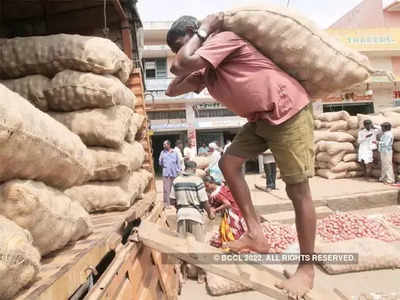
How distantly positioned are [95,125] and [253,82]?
5.07 feet

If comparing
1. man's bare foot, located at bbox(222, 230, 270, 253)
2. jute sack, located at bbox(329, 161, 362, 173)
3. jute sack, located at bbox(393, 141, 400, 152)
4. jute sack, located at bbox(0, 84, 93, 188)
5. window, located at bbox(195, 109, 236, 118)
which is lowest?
jute sack, located at bbox(329, 161, 362, 173)

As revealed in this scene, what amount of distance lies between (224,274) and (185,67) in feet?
3.67

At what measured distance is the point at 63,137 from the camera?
1.64 meters

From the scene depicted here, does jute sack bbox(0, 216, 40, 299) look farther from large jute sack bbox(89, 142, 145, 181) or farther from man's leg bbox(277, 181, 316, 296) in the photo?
large jute sack bbox(89, 142, 145, 181)

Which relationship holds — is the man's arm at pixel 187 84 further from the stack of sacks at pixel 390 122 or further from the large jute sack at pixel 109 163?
the stack of sacks at pixel 390 122

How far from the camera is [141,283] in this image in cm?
229

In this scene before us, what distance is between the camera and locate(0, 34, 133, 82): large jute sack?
2883 mm

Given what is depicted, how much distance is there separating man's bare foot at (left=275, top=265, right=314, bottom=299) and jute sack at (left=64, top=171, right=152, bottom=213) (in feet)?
4.92

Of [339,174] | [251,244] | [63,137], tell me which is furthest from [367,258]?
[339,174]

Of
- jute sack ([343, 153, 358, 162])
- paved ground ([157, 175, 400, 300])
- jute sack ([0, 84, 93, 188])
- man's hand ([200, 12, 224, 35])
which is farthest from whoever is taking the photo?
jute sack ([343, 153, 358, 162])

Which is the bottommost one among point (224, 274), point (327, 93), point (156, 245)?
point (224, 274)

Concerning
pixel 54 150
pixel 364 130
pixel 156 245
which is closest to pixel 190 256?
pixel 156 245

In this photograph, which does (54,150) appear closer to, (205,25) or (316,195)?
(205,25)

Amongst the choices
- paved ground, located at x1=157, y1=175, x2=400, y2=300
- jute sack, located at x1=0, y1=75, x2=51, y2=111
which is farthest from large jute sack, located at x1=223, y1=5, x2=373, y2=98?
paved ground, located at x1=157, y1=175, x2=400, y2=300
